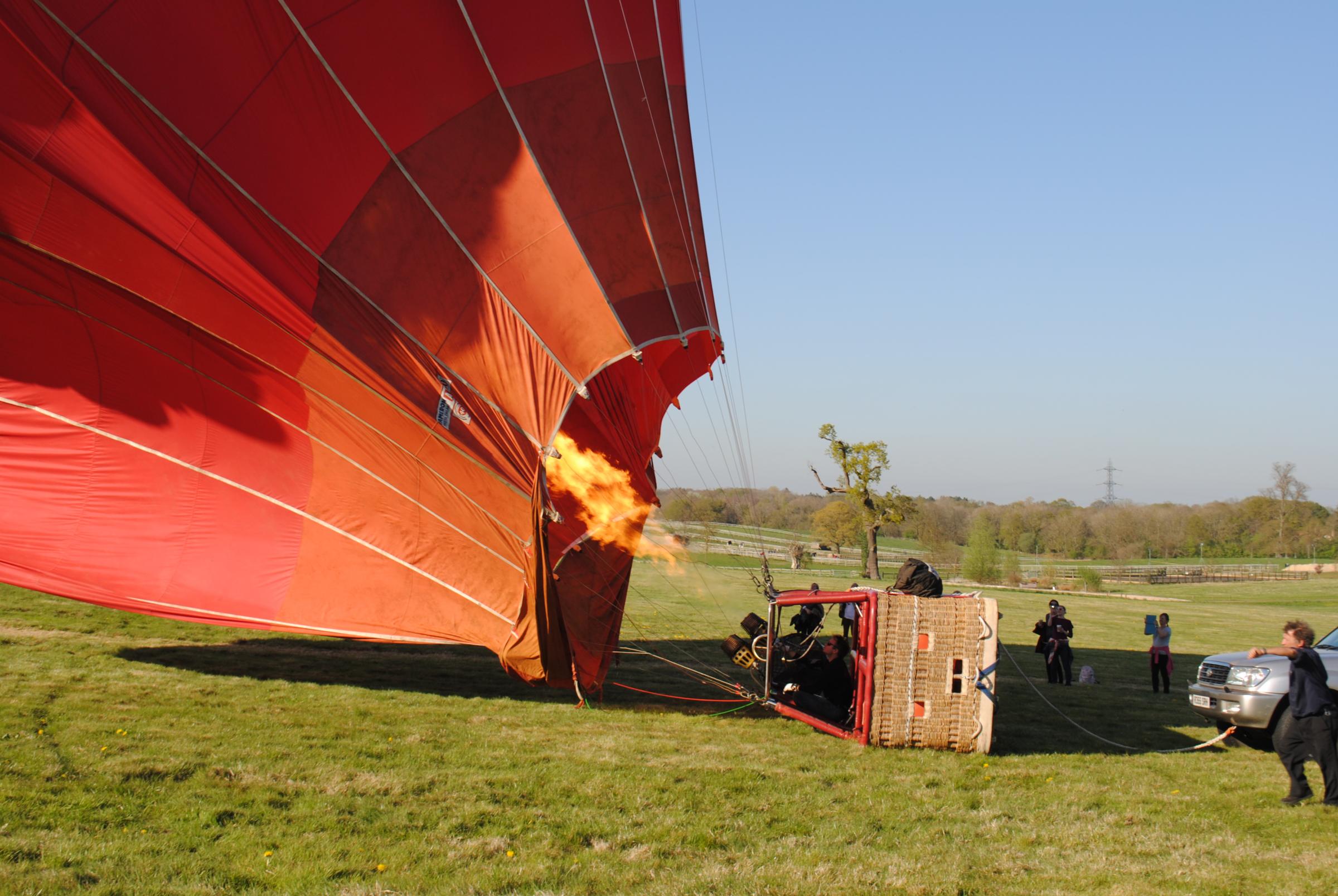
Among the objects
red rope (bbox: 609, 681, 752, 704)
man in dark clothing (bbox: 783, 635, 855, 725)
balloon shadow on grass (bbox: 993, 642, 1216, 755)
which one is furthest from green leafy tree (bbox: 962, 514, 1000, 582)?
man in dark clothing (bbox: 783, 635, 855, 725)

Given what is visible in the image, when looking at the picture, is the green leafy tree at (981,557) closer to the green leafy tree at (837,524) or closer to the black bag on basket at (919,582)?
the green leafy tree at (837,524)

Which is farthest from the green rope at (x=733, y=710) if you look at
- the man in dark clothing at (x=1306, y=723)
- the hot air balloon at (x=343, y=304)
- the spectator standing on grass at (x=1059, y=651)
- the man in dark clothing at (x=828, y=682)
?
the spectator standing on grass at (x=1059, y=651)

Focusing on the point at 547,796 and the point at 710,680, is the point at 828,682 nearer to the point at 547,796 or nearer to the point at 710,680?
the point at 710,680

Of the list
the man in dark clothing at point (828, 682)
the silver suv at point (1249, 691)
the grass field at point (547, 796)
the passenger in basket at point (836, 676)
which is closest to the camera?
the grass field at point (547, 796)

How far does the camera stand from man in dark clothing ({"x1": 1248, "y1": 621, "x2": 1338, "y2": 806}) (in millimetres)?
6145

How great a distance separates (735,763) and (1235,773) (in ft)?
12.5

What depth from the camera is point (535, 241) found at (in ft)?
25.3

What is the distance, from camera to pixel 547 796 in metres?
5.80

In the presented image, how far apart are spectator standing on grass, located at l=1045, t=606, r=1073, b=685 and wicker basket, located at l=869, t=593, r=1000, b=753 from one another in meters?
5.80

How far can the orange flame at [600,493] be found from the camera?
8.58m

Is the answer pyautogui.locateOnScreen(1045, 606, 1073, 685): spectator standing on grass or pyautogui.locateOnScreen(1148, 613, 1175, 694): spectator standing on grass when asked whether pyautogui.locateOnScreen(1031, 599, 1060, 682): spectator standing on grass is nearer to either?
pyautogui.locateOnScreen(1045, 606, 1073, 685): spectator standing on grass

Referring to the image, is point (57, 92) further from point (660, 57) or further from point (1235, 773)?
point (1235, 773)

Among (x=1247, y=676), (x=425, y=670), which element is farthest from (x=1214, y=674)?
(x=425, y=670)

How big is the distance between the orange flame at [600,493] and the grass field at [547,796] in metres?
1.64
